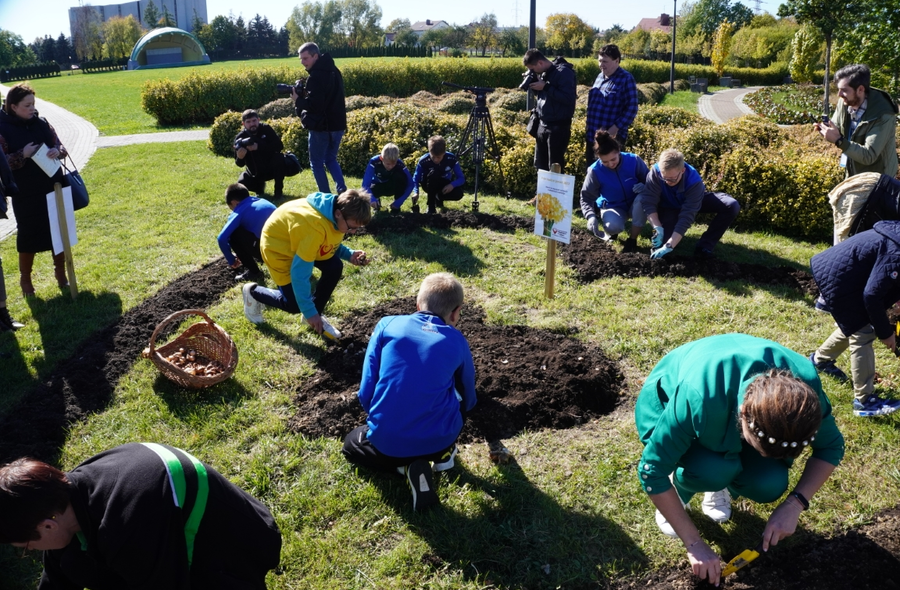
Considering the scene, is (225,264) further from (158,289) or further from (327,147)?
(327,147)

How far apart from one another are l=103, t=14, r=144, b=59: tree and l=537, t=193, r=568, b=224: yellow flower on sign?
81353 mm

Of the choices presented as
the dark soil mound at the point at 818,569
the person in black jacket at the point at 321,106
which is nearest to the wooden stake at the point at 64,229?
the person in black jacket at the point at 321,106

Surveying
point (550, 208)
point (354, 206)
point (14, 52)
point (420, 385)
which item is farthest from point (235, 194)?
point (14, 52)

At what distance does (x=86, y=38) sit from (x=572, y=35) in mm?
60596

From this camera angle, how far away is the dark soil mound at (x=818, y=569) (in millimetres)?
2764

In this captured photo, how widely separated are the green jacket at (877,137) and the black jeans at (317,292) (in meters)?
4.44

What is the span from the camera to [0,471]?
5.97 ft

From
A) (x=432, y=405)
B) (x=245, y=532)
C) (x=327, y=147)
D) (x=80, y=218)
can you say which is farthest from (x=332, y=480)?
(x=80, y=218)

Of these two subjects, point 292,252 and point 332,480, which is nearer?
point 332,480

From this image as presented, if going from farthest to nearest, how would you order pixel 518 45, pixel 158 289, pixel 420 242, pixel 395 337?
pixel 518 45, pixel 420 242, pixel 158 289, pixel 395 337

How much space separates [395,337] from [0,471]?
A: 1.71 meters

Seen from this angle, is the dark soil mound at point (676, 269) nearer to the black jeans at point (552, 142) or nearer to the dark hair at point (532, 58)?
the black jeans at point (552, 142)

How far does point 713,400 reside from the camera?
7.25ft

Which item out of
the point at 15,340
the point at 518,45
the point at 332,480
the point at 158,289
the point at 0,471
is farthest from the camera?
the point at 518,45
